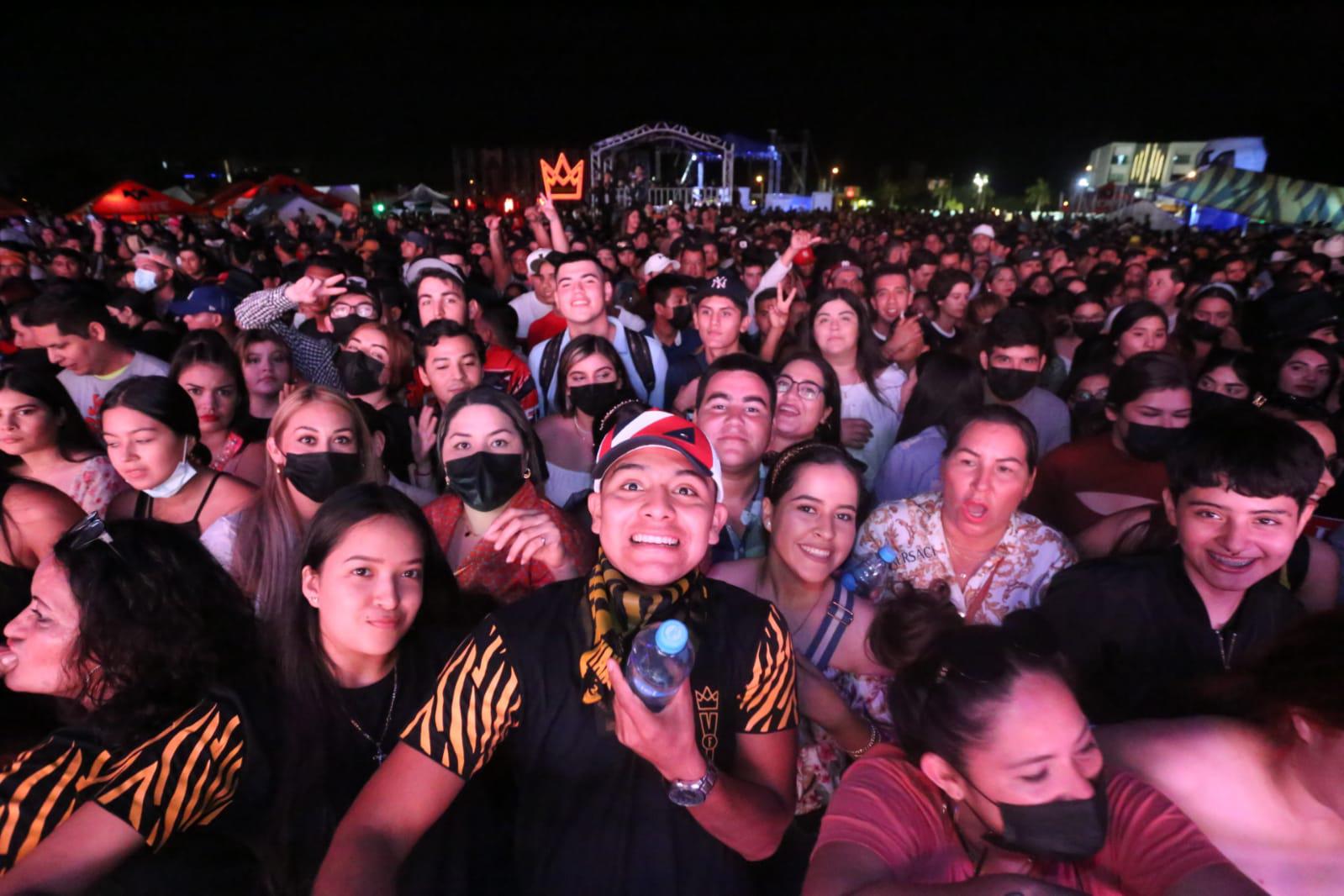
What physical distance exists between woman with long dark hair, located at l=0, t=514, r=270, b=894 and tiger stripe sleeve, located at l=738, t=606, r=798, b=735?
1266mm

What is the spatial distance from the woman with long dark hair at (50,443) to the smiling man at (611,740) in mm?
2601

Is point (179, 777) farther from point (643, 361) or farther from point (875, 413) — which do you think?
point (875, 413)

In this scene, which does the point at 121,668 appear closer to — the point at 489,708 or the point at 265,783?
the point at 265,783

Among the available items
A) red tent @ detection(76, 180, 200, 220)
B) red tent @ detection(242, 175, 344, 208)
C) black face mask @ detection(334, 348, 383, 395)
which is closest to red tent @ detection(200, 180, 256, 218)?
red tent @ detection(242, 175, 344, 208)

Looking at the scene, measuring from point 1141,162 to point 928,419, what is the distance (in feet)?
307

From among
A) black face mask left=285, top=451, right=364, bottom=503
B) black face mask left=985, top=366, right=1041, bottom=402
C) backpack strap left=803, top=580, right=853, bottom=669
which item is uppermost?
black face mask left=985, top=366, right=1041, bottom=402

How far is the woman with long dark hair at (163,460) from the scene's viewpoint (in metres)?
2.93

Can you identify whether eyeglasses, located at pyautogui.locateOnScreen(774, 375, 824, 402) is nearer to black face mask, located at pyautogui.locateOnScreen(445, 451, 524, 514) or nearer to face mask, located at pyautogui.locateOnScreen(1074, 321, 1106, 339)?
black face mask, located at pyautogui.locateOnScreen(445, 451, 524, 514)

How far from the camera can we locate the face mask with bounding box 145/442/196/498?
304 cm

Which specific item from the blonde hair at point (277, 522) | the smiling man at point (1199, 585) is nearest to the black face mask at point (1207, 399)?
the smiling man at point (1199, 585)

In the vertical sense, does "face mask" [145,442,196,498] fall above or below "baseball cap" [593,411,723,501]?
below

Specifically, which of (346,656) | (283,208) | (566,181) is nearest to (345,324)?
(346,656)

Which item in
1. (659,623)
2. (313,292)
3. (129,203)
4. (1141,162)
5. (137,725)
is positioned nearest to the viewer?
(659,623)

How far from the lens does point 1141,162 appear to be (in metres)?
77.5
